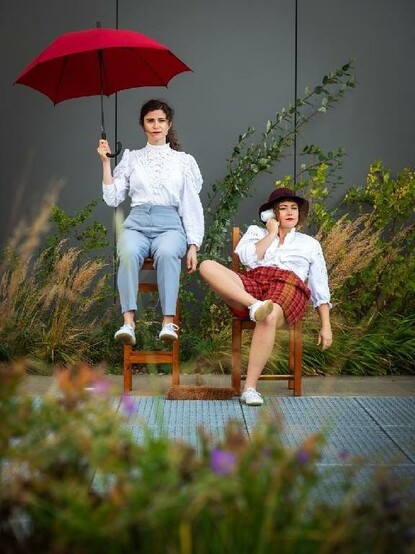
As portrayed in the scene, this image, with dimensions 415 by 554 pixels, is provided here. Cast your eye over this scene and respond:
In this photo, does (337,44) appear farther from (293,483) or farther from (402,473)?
(293,483)

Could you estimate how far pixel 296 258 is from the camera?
5441 millimetres

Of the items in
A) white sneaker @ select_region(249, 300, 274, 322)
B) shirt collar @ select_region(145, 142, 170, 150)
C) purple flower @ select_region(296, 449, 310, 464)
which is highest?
purple flower @ select_region(296, 449, 310, 464)

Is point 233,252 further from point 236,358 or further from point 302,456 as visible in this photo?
point 302,456

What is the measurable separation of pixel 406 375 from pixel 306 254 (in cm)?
115

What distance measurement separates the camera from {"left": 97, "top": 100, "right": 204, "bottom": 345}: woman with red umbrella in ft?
17.5

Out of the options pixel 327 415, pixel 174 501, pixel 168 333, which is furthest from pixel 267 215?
pixel 174 501

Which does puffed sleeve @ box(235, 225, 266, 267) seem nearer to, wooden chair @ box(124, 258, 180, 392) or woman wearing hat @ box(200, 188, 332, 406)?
woman wearing hat @ box(200, 188, 332, 406)

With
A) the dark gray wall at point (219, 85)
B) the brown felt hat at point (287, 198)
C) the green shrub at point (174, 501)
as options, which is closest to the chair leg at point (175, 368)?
the brown felt hat at point (287, 198)

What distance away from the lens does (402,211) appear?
22.5 feet

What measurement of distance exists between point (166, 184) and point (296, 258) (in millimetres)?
753

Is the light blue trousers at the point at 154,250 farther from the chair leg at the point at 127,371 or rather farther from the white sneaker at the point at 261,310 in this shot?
the white sneaker at the point at 261,310

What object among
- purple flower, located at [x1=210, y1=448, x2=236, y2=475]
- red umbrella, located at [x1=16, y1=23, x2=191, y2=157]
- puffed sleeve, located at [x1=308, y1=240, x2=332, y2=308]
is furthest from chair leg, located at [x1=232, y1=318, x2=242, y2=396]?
purple flower, located at [x1=210, y1=448, x2=236, y2=475]

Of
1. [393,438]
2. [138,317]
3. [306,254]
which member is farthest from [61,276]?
[393,438]

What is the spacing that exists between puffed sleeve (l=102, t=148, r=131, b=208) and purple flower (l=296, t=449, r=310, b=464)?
397 centimetres
